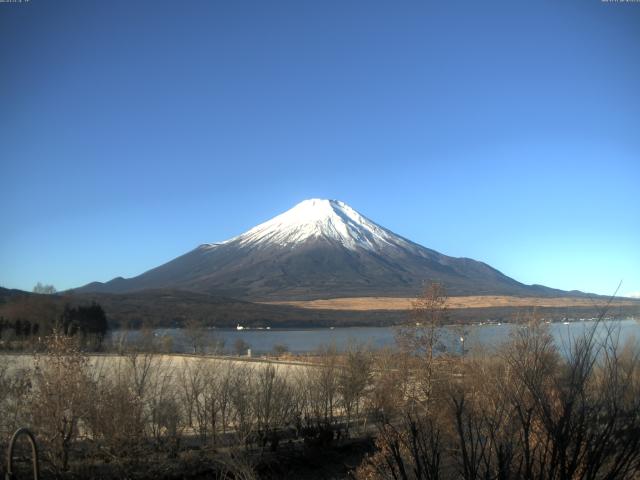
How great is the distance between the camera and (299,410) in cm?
2134

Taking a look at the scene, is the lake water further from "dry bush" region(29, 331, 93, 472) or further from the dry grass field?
the dry grass field

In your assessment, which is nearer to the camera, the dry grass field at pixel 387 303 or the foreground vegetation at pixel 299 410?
the foreground vegetation at pixel 299 410

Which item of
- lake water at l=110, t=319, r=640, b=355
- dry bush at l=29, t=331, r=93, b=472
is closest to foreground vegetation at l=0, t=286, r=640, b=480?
dry bush at l=29, t=331, r=93, b=472

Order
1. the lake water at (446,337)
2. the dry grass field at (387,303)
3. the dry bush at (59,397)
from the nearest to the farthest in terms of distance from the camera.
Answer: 1. the lake water at (446,337)
2. the dry bush at (59,397)
3. the dry grass field at (387,303)

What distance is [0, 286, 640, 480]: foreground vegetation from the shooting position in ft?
15.3

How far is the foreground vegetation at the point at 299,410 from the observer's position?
4.65 metres

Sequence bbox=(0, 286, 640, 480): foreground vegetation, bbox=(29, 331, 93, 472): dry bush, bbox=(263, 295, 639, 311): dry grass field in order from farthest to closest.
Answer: bbox=(263, 295, 639, 311): dry grass field, bbox=(29, 331, 93, 472): dry bush, bbox=(0, 286, 640, 480): foreground vegetation

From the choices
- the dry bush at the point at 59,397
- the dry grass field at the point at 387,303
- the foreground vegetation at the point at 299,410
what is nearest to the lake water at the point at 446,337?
the foreground vegetation at the point at 299,410

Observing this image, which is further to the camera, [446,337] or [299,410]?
[446,337]

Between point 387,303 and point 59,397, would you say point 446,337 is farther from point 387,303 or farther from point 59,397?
point 387,303

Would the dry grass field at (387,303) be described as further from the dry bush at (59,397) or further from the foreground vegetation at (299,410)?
the dry bush at (59,397)

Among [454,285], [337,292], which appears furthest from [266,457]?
[454,285]

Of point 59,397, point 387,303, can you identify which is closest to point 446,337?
point 59,397

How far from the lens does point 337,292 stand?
15688 centimetres
